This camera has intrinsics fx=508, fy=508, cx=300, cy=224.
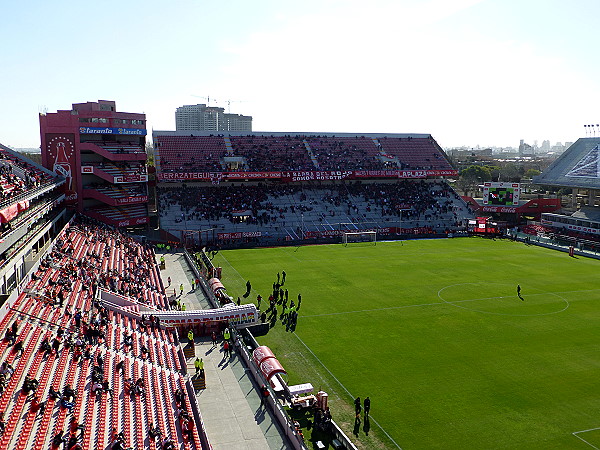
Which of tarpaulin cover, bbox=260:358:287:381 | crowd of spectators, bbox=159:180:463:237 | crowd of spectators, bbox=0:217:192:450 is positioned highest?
crowd of spectators, bbox=159:180:463:237

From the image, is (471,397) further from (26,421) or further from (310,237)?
(310,237)

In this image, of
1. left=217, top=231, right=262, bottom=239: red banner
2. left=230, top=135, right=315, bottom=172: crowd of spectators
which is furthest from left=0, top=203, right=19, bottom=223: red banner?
left=230, top=135, right=315, bottom=172: crowd of spectators

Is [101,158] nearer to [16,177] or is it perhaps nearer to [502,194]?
[16,177]

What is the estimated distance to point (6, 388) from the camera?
1582 centimetres

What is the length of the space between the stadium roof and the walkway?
2313 inches

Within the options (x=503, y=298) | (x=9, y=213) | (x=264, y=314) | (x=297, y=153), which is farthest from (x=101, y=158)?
(x=503, y=298)

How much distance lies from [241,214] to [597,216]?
145ft

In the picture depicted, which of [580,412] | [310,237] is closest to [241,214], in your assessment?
[310,237]

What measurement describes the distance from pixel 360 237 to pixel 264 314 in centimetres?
3478

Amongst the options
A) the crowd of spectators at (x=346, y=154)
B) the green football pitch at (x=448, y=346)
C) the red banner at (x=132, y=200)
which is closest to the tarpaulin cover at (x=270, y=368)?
the green football pitch at (x=448, y=346)

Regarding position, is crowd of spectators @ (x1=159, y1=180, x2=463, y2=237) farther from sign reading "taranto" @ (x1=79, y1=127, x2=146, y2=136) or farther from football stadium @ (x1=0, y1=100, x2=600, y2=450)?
sign reading "taranto" @ (x1=79, y1=127, x2=146, y2=136)

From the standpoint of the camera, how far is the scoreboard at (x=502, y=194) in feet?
231

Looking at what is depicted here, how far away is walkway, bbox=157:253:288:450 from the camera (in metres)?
18.2

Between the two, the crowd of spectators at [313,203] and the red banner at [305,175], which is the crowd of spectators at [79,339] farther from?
the red banner at [305,175]
